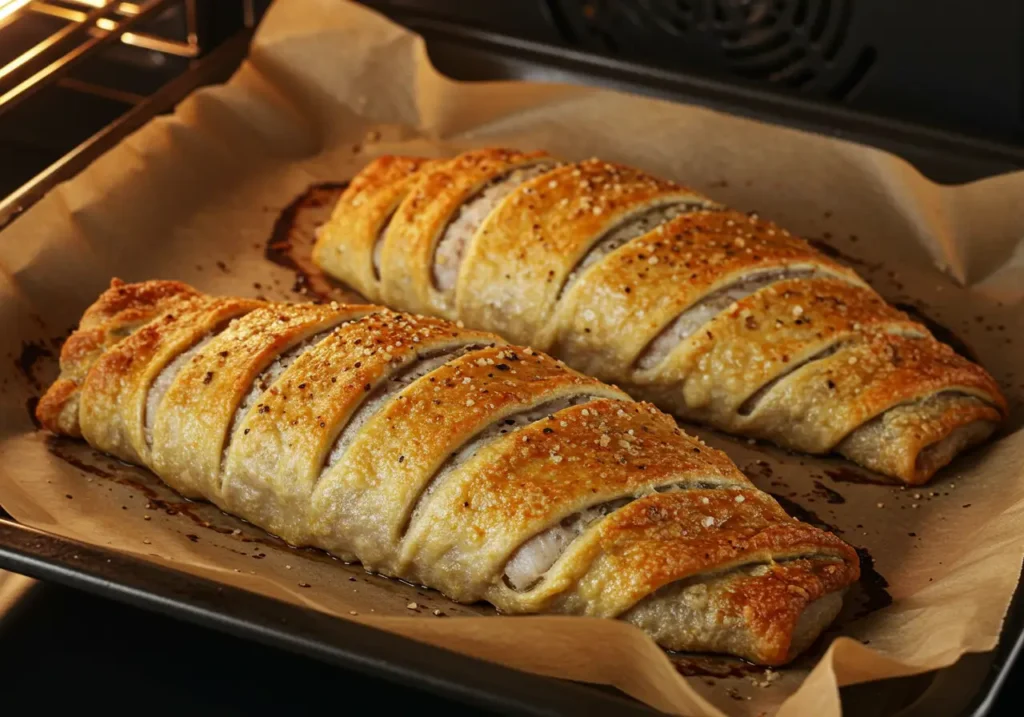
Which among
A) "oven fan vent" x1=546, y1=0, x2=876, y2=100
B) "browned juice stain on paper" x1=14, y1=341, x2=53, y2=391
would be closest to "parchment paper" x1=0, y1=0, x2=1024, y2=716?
"browned juice stain on paper" x1=14, y1=341, x2=53, y2=391

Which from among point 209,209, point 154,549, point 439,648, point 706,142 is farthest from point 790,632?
point 209,209

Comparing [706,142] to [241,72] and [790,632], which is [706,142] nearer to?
[241,72]

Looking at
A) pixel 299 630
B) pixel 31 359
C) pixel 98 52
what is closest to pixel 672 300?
pixel 299 630

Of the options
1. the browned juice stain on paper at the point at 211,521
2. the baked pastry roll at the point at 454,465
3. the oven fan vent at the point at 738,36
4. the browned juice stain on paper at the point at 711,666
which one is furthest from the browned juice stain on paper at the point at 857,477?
the oven fan vent at the point at 738,36

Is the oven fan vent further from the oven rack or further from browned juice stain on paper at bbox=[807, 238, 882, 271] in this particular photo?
the oven rack

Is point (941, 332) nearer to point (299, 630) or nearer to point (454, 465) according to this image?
point (454, 465)

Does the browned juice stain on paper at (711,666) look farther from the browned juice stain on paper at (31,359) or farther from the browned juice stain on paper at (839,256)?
the browned juice stain on paper at (31,359)
